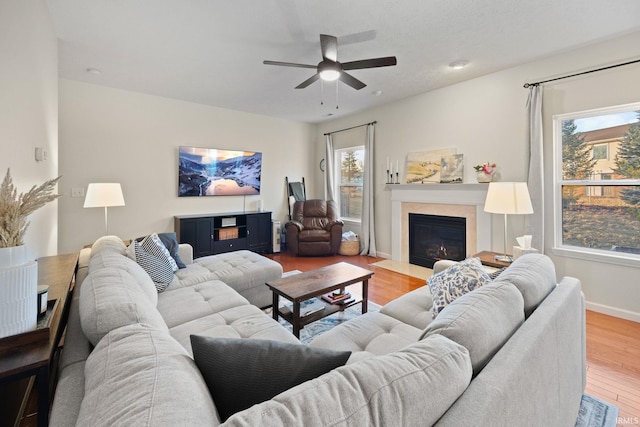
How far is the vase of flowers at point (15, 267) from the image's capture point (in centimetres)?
89

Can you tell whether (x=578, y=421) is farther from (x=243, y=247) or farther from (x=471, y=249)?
(x=243, y=247)

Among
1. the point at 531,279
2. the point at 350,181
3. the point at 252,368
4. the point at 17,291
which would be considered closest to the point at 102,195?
the point at 17,291

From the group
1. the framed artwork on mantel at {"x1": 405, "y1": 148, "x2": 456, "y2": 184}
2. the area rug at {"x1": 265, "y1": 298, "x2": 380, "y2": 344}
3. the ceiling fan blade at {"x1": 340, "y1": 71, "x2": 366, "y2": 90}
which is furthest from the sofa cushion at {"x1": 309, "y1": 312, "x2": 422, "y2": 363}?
the framed artwork on mantel at {"x1": 405, "y1": 148, "x2": 456, "y2": 184}

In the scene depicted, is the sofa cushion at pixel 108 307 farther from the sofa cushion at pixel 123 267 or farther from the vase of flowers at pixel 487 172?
the vase of flowers at pixel 487 172

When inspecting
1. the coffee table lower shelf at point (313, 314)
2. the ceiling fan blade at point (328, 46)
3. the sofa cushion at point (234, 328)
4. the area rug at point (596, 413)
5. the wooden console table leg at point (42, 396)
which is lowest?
the area rug at point (596, 413)

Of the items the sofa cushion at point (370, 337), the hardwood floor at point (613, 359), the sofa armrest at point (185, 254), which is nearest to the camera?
the sofa cushion at point (370, 337)

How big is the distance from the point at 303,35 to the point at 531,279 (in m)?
2.63

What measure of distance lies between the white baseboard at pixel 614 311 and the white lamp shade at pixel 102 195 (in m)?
5.09

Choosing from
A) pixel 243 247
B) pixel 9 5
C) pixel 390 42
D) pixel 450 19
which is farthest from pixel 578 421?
pixel 243 247

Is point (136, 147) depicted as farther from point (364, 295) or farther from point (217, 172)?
point (364, 295)

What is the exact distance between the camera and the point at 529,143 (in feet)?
10.5

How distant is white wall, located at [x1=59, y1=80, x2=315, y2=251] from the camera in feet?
12.5

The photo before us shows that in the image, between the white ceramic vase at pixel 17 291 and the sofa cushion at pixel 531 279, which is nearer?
the white ceramic vase at pixel 17 291

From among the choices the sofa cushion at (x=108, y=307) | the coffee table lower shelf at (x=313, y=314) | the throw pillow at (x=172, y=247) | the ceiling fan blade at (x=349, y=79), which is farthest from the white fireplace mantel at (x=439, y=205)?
the sofa cushion at (x=108, y=307)
